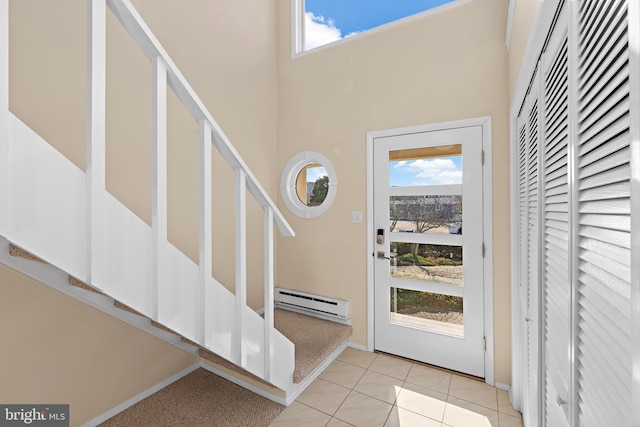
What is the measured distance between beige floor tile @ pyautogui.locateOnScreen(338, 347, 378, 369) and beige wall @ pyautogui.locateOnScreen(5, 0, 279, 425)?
0.95 meters

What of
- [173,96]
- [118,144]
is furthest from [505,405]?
[173,96]

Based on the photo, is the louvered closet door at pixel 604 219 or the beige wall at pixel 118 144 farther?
the beige wall at pixel 118 144

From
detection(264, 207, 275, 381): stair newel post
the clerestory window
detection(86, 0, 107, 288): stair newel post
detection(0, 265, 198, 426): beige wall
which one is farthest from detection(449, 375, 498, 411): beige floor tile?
the clerestory window

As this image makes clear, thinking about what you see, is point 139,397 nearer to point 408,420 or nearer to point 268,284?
point 268,284

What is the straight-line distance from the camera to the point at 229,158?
1.33m

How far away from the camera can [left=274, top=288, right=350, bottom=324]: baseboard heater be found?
106 inches

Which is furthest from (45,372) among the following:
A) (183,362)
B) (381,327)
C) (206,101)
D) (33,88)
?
(381,327)

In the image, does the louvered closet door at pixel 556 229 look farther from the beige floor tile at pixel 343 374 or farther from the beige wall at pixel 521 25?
the beige floor tile at pixel 343 374

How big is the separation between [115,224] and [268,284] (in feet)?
2.63

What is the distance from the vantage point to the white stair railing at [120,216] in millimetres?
799

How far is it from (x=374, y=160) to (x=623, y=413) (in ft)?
7.38

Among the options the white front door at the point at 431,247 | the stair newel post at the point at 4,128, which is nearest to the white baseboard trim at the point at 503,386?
the white front door at the point at 431,247

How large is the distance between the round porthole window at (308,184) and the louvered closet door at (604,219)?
216 cm

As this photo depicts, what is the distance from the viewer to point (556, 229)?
93 cm
